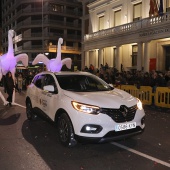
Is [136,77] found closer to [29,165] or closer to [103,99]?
[103,99]

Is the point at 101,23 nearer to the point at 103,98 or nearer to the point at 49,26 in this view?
the point at 103,98

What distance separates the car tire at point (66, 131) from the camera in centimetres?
588

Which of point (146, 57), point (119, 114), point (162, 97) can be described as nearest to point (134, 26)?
point (146, 57)

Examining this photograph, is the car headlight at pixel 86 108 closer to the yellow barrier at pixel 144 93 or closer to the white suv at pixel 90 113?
the white suv at pixel 90 113

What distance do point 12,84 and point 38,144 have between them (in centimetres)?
729

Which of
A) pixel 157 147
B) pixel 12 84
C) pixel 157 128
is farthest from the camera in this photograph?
pixel 12 84

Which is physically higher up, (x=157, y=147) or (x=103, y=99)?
(x=103, y=99)

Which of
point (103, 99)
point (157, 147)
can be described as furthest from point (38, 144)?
point (157, 147)

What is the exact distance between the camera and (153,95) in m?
13.0

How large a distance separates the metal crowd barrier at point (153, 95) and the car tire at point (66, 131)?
7.15 meters

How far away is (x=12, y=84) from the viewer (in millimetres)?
13141

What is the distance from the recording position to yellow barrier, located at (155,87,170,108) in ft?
39.6

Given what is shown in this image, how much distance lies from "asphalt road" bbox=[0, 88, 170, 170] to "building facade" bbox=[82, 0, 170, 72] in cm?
1436

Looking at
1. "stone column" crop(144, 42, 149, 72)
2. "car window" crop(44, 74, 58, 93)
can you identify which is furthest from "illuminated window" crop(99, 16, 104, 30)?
"car window" crop(44, 74, 58, 93)
